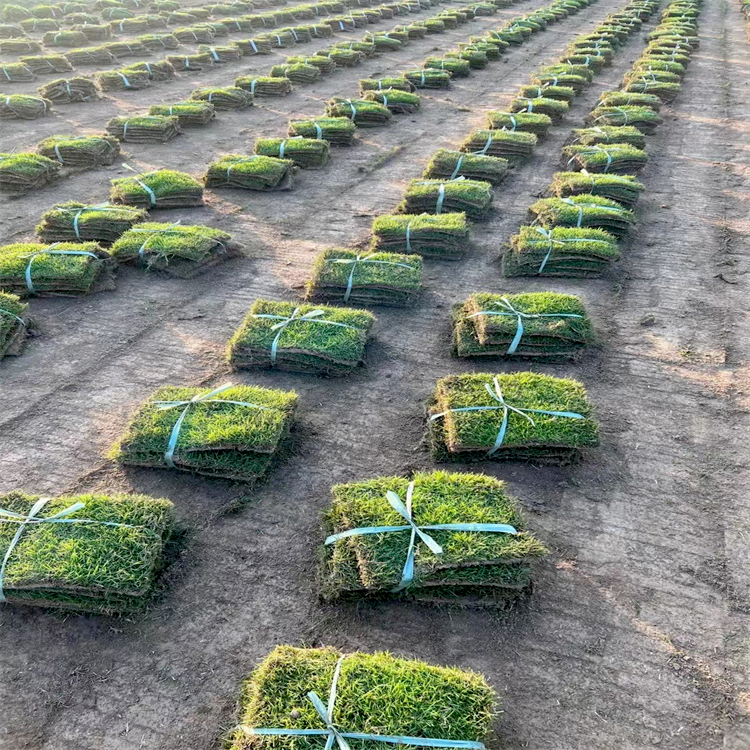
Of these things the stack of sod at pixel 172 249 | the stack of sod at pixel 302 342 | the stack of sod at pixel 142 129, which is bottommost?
the stack of sod at pixel 302 342

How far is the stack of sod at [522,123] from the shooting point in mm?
15198

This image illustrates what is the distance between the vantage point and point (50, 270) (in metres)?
8.88

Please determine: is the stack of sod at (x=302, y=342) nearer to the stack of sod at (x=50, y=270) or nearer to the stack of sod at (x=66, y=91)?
the stack of sod at (x=50, y=270)

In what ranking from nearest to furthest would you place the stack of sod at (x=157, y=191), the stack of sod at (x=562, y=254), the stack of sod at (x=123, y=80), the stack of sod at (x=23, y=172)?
the stack of sod at (x=562, y=254) → the stack of sod at (x=157, y=191) → the stack of sod at (x=23, y=172) → the stack of sod at (x=123, y=80)

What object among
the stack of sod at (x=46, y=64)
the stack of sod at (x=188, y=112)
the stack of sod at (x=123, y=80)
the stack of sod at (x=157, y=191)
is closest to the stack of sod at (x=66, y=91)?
the stack of sod at (x=123, y=80)

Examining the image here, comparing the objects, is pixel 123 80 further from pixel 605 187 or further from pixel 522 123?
pixel 605 187

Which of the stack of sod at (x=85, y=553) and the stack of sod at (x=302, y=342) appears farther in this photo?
the stack of sod at (x=302, y=342)

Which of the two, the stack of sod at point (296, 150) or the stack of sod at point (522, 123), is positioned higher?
the stack of sod at point (296, 150)

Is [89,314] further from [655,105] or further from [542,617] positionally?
[655,105]

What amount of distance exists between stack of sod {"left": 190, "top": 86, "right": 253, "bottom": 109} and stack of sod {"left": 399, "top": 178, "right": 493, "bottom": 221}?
924cm

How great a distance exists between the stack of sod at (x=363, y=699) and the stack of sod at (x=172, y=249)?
687 centimetres

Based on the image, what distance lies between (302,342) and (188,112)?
11.7 metres

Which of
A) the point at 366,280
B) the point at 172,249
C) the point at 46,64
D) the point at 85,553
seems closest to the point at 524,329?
the point at 366,280

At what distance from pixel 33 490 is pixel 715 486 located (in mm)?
6456
